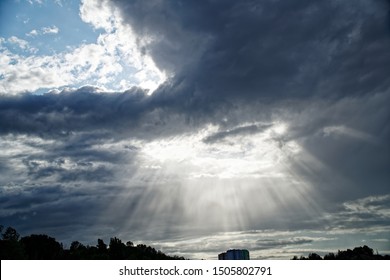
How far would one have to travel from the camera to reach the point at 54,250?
414ft
